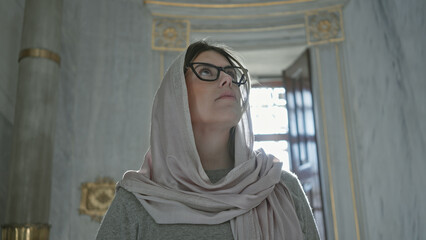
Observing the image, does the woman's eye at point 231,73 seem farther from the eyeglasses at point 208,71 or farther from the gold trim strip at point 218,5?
the gold trim strip at point 218,5


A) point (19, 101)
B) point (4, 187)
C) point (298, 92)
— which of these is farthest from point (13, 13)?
point (298, 92)

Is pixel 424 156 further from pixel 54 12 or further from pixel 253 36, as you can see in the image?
pixel 253 36

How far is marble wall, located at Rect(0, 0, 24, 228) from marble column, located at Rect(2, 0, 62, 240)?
0.10 m

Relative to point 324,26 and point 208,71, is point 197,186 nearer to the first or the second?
point 208,71

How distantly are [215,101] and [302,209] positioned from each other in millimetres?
500

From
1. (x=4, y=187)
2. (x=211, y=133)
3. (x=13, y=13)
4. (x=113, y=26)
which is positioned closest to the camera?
(x=211, y=133)

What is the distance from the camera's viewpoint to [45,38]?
3.16 m

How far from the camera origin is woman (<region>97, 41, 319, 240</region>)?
128 centimetres

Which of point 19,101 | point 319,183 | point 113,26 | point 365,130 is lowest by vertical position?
point 319,183

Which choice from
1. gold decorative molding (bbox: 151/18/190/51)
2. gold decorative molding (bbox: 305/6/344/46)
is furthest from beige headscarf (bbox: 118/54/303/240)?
gold decorative molding (bbox: 305/6/344/46)

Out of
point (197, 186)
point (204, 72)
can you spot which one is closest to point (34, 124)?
point (204, 72)

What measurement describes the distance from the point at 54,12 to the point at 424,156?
290cm

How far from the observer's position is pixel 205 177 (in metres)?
1.37

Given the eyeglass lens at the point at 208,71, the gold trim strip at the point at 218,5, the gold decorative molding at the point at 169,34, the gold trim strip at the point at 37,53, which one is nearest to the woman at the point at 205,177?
the eyeglass lens at the point at 208,71
